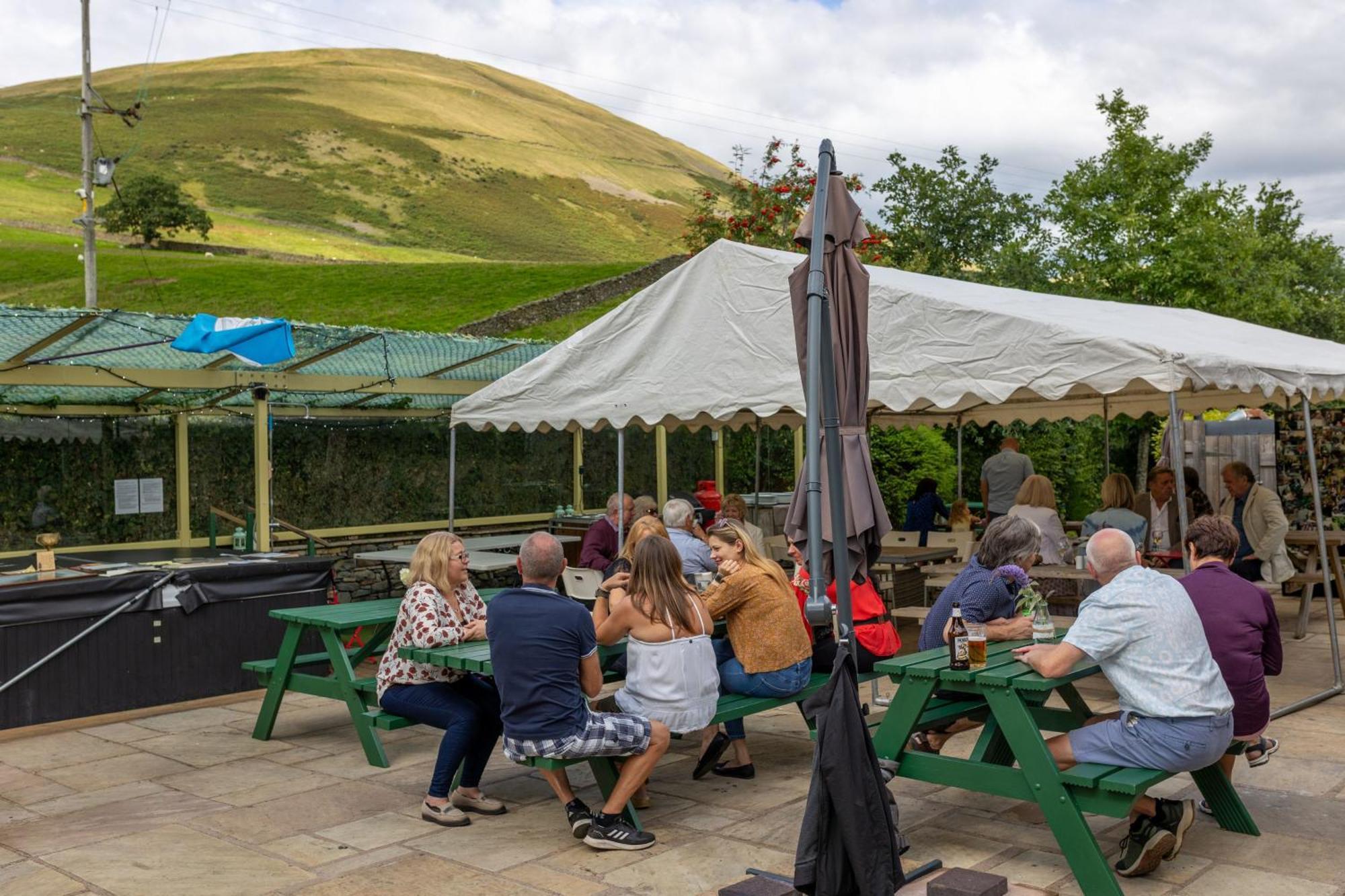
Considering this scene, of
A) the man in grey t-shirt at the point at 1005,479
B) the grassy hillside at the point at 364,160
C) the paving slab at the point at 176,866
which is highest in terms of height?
the grassy hillside at the point at 364,160

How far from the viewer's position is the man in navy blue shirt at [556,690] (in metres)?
4.39

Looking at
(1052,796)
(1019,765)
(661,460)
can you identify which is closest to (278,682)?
(1019,765)

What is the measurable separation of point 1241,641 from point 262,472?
7.29 metres

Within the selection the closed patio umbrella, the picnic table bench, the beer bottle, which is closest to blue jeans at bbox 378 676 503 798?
the picnic table bench

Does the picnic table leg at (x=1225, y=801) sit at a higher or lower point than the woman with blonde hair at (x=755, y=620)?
lower

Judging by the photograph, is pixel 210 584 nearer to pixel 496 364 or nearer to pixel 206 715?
pixel 206 715

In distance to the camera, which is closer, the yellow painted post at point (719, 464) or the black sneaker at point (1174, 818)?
the black sneaker at point (1174, 818)

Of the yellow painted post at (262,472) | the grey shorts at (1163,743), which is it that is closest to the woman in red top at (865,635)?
the grey shorts at (1163,743)

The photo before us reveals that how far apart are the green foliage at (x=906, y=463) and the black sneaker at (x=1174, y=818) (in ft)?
39.2

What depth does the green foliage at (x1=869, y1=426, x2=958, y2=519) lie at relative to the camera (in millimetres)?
16188

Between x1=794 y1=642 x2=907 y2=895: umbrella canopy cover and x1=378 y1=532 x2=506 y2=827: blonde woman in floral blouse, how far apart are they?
1.81 m

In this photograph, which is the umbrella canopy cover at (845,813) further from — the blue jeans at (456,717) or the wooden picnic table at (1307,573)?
the wooden picnic table at (1307,573)

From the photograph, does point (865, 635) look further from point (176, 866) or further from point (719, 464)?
point (719, 464)

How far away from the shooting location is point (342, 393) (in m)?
10.9
